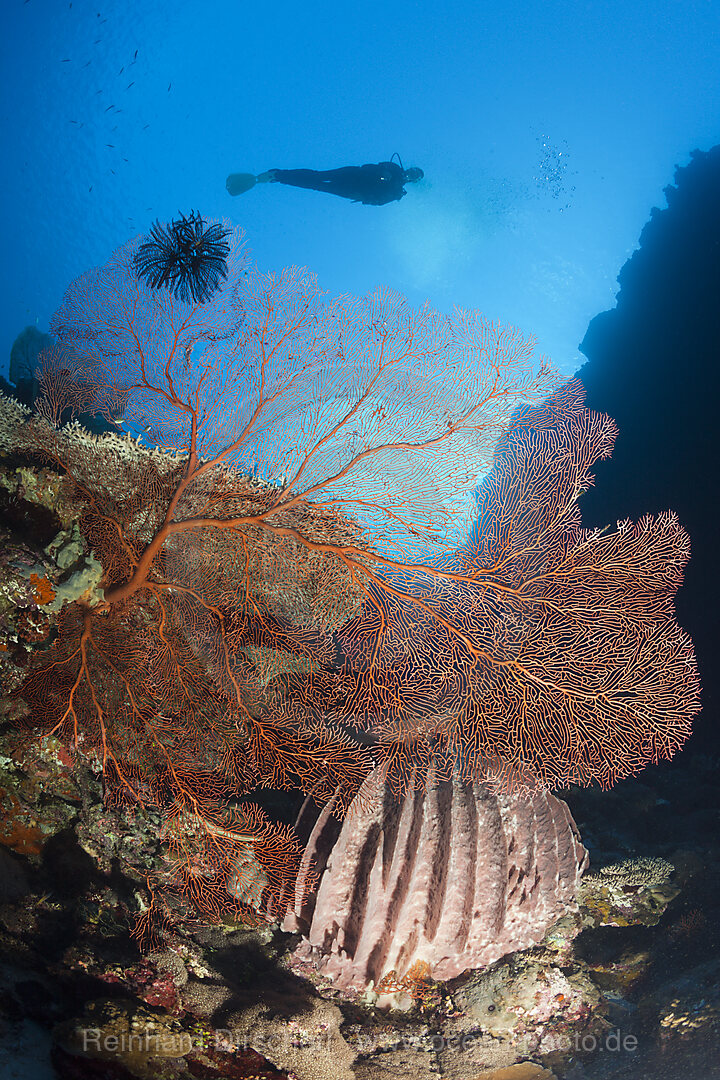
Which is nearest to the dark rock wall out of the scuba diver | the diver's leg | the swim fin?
the scuba diver

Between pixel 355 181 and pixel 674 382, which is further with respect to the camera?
pixel 355 181

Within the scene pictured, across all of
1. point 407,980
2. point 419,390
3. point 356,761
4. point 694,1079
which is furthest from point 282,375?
point 694,1079

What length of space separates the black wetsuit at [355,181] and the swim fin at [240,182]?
245 cm

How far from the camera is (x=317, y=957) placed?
10.3 ft

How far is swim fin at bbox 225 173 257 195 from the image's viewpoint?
40.9ft

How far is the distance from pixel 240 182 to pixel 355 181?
4.14m

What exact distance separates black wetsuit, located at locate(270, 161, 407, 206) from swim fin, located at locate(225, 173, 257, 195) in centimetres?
245

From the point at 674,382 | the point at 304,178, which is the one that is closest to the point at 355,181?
the point at 304,178

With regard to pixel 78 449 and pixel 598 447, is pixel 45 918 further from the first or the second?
pixel 598 447

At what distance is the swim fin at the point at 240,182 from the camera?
491 inches

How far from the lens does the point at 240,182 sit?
12547 mm

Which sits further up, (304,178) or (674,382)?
(304,178)

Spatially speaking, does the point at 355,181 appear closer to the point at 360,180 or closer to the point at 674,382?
the point at 360,180

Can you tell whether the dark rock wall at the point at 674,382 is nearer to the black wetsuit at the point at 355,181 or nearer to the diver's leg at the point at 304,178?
the black wetsuit at the point at 355,181
